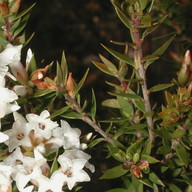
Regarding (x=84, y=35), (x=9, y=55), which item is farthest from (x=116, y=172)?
(x=84, y=35)

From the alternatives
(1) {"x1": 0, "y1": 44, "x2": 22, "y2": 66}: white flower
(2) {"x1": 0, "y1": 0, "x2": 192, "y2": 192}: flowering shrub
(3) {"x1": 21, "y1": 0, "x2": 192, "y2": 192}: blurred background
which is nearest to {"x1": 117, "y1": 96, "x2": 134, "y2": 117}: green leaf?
(2) {"x1": 0, "y1": 0, "x2": 192, "y2": 192}: flowering shrub

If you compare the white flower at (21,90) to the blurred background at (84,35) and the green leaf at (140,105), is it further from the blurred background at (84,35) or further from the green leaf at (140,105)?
the blurred background at (84,35)

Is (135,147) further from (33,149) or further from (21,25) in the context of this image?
(21,25)

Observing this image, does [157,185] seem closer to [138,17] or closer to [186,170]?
[186,170]

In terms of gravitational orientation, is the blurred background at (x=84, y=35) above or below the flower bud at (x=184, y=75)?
below

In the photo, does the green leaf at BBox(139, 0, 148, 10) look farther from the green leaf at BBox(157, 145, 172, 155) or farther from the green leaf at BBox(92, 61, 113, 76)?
the green leaf at BBox(157, 145, 172, 155)

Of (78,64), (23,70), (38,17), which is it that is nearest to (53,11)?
(38,17)

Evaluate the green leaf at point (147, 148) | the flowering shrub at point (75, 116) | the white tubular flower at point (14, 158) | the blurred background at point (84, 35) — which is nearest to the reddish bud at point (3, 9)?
the flowering shrub at point (75, 116)

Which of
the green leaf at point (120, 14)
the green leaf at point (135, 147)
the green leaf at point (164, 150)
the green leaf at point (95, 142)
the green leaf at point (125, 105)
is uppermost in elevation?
the green leaf at point (120, 14)
